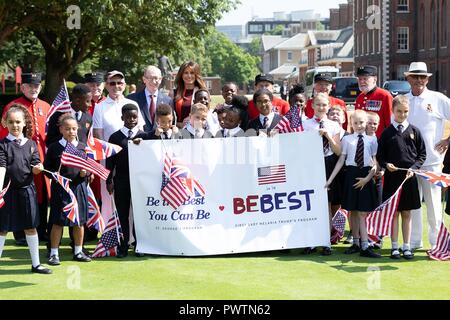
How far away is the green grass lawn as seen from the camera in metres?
7.07

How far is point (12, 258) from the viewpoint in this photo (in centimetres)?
902

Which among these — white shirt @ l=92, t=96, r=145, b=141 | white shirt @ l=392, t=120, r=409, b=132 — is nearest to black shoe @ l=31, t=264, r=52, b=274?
white shirt @ l=92, t=96, r=145, b=141

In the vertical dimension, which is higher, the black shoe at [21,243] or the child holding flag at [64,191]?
the child holding flag at [64,191]

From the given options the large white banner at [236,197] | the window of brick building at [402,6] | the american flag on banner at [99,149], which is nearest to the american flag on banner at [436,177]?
the large white banner at [236,197]

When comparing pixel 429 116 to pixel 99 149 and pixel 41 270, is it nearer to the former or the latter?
pixel 99 149

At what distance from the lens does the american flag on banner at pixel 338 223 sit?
9.43m

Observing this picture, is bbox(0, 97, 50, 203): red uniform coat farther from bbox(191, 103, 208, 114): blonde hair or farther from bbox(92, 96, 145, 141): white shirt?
bbox(191, 103, 208, 114): blonde hair

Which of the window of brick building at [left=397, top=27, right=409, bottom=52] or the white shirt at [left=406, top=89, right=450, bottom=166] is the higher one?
the window of brick building at [left=397, top=27, right=409, bottom=52]

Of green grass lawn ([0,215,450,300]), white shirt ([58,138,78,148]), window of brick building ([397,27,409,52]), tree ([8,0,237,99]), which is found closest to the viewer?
green grass lawn ([0,215,450,300])

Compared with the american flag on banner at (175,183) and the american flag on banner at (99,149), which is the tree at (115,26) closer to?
the american flag on banner at (99,149)

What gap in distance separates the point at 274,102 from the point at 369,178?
212 centimetres

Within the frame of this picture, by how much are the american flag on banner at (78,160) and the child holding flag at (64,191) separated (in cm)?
5

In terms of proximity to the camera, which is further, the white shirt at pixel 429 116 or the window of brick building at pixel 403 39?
the window of brick building at pixel 403 39

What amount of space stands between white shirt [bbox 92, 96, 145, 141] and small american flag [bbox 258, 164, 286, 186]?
1622 mm
